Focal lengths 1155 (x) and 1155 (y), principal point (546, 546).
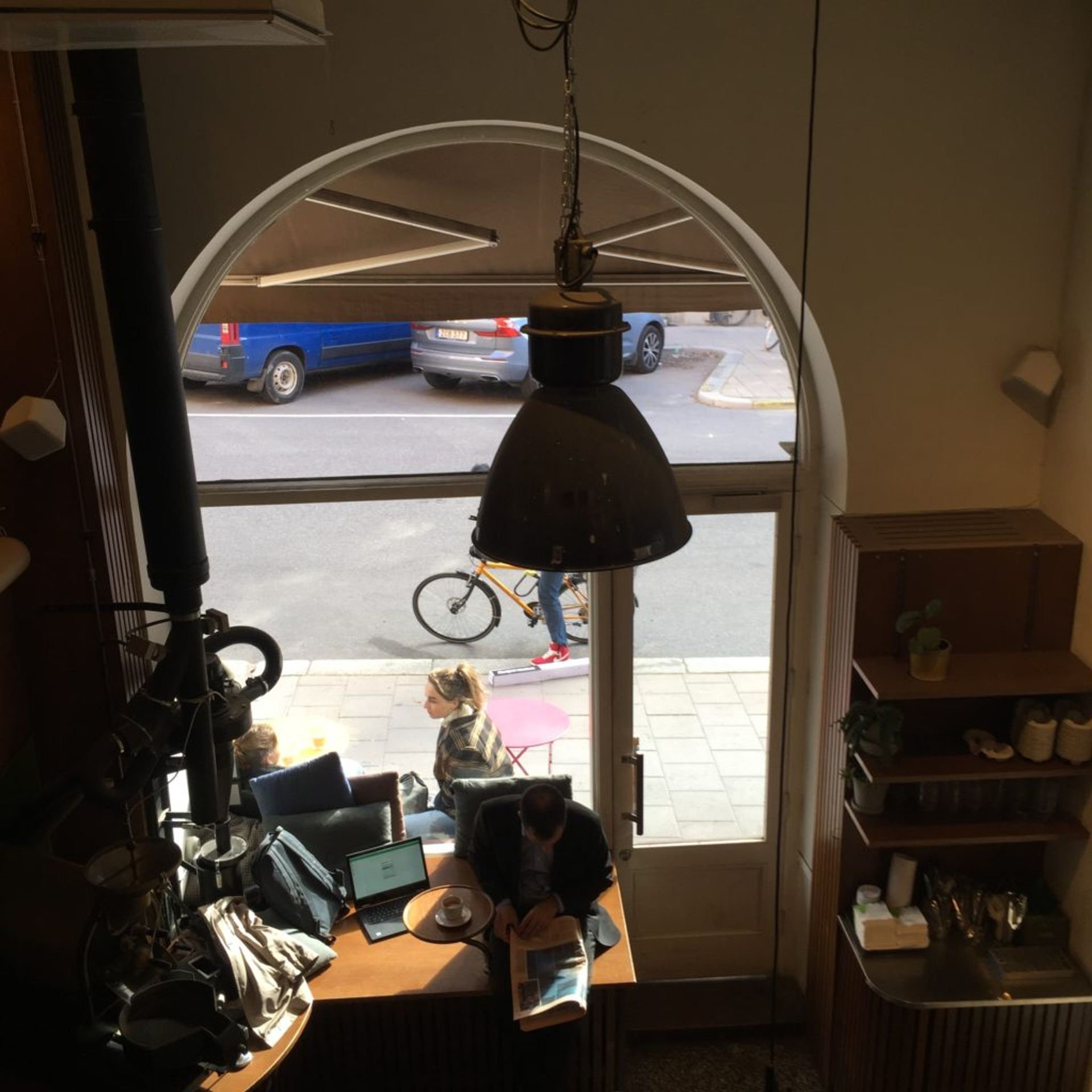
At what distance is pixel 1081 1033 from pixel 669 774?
71.0 inches

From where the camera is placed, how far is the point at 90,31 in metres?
2.01

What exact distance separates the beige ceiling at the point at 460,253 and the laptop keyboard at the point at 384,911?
2.27 m

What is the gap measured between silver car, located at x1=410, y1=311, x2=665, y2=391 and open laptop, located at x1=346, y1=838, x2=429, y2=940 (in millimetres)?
1855

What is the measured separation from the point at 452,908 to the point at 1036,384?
277 centimetres

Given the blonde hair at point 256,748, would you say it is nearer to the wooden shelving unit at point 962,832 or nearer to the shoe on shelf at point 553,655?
the shoe on shelf at point 553,655

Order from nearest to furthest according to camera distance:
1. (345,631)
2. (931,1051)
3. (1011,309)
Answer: (1011,309), (931,1051), (345,631)

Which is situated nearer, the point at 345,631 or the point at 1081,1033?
the point at 1081,1033

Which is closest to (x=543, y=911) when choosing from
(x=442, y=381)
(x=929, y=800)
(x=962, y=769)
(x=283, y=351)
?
(x=929, y=800)

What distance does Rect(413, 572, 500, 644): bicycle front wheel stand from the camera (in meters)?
4.71

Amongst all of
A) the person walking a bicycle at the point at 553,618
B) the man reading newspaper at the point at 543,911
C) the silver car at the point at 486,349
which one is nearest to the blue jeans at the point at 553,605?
the person walking a bicycle at the point at 553,618

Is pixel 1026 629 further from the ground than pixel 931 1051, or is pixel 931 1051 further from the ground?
pixel 1026 629

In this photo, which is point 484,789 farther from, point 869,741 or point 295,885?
point 869,741

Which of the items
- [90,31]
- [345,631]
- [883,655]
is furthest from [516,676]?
[90,31]

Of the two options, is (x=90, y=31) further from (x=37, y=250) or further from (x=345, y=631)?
(x=345, y=631)
